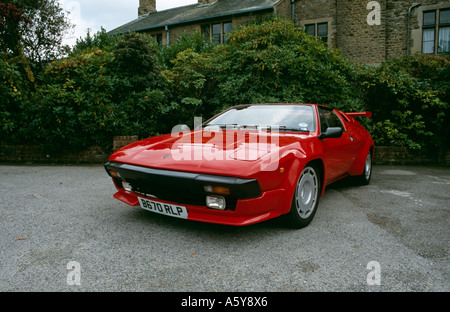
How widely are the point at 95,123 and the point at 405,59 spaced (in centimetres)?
870

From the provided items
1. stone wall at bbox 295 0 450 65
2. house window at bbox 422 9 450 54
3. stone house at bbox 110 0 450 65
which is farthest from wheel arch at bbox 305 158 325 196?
house window at bbox 422 9 450 54

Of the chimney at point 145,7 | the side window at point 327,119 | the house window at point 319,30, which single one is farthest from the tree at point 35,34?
the chimney at point 145,7

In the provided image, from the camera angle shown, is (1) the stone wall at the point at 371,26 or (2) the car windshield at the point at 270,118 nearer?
(2) the car windshield at the point at 270,118

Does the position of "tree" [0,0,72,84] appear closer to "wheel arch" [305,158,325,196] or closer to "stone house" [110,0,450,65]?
"stone house" [110,0,450,65]

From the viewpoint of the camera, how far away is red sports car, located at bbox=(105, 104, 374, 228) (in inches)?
96.6

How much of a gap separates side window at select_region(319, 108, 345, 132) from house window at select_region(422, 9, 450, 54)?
1452 centimetres

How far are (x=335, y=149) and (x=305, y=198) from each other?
41.6 inches

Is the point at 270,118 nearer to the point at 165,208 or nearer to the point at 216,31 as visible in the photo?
the point at 165,208

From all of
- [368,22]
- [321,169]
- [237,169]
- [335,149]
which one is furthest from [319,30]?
[237,169]

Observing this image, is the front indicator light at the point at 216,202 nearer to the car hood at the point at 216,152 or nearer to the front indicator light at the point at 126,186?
the car hood at the point at 216,152

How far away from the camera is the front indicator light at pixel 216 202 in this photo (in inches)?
97.9

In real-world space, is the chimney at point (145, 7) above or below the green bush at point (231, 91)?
above

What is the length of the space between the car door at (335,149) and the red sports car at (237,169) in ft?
0.09

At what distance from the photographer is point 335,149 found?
12.5ft
